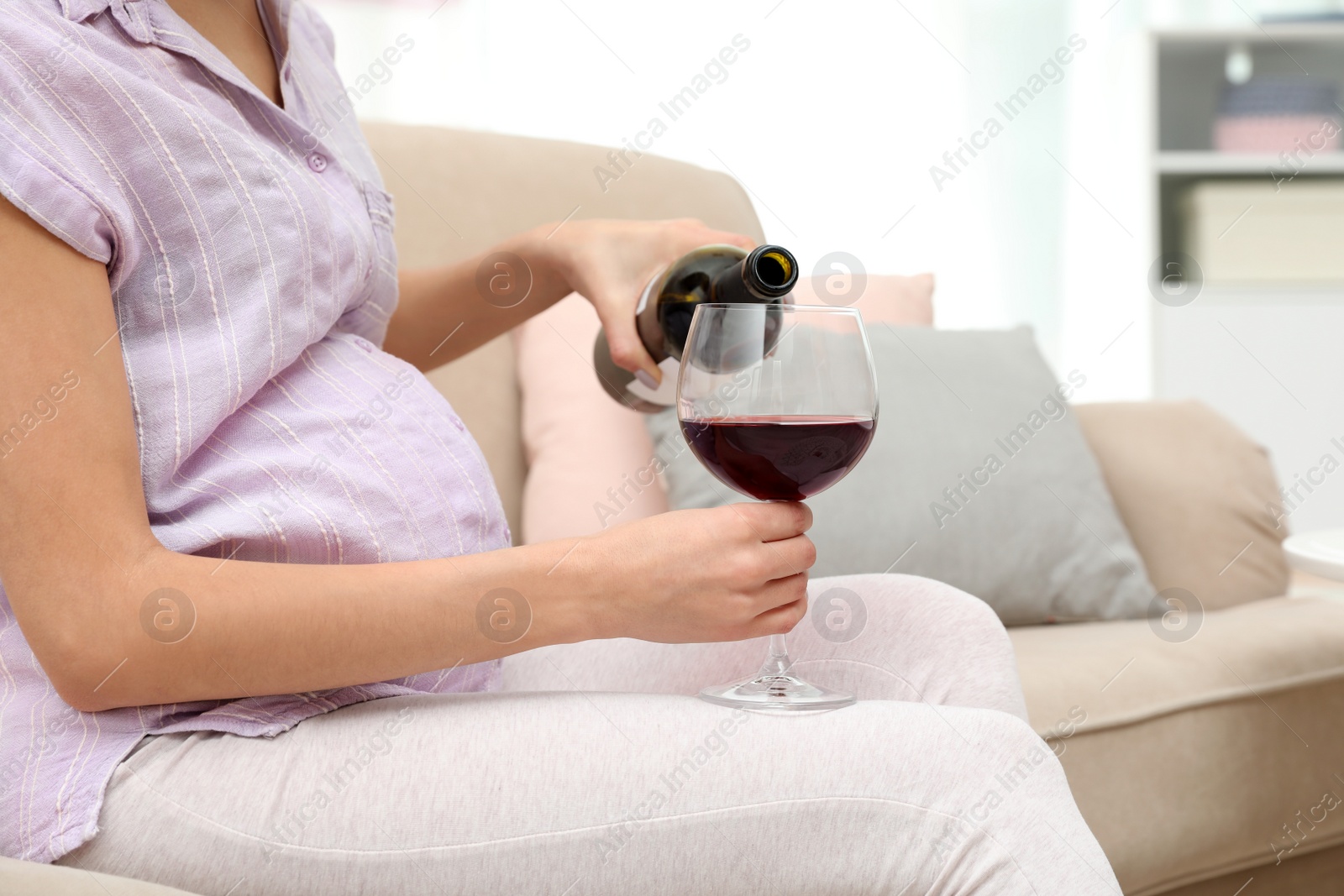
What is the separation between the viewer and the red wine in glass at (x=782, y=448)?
65 centimetres

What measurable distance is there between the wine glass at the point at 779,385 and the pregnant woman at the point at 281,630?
37mm

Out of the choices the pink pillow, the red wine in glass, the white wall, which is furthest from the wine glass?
the white wall

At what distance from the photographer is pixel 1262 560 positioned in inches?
59.1

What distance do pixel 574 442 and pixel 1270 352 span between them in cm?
218

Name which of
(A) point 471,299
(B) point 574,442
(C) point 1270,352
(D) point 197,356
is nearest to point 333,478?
(D) point 197,356

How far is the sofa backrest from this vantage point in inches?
57.6

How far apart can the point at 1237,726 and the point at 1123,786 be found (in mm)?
179

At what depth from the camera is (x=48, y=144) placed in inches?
23.0

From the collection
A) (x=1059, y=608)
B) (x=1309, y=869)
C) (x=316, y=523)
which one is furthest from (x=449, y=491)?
(x=1309, y=869)

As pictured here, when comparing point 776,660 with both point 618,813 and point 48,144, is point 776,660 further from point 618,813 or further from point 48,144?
point 48,144

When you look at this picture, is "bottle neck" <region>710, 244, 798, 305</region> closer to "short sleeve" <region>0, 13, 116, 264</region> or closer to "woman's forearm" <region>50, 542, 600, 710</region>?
"woman's forearm" <region>50, 542, 600, 710</region>

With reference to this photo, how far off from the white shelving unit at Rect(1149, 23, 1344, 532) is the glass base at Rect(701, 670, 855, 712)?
246 cm

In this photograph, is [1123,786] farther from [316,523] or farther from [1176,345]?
[1176,345]

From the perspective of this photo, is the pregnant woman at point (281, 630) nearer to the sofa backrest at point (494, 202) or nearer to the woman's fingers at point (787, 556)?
the woman's fingers at point (787, 556)
